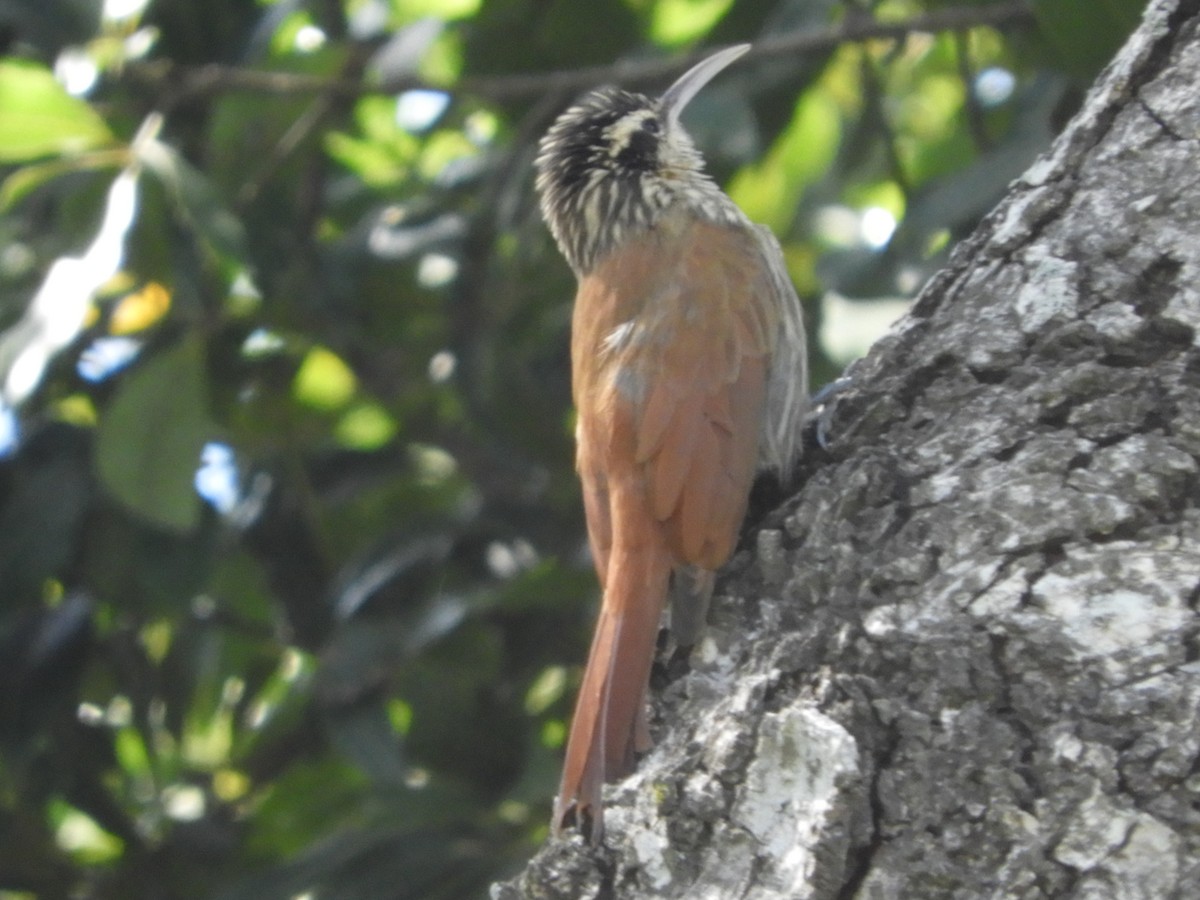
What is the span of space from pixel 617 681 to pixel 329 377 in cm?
303

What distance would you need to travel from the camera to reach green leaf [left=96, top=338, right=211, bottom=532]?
3967mm

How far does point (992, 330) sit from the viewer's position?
8.91ft

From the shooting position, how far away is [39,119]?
13.9ft

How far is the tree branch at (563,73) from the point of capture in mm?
4266

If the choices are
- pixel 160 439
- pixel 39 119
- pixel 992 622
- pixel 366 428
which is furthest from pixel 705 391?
pixel 366 428

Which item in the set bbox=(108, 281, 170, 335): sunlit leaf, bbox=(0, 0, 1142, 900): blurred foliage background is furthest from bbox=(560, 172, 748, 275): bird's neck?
bbox=(108, 281, 170, 335): sunlit leaf

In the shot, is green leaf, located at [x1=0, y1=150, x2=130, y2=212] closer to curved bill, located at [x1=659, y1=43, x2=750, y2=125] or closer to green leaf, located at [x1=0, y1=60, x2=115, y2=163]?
green leaf, located at [x1=0, y1=60, x2=115, y2=163]

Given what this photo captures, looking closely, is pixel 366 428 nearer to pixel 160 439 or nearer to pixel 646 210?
pixel 160 439

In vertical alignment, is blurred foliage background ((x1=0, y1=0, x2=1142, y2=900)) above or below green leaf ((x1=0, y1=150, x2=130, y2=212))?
below

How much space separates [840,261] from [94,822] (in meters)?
2.82

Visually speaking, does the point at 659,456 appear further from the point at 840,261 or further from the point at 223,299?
the point at 223,299

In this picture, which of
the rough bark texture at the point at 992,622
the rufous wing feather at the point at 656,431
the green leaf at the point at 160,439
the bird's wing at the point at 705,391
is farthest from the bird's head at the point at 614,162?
the rough bark texture at the point at 992,622

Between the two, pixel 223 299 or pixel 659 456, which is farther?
pixel 223 299

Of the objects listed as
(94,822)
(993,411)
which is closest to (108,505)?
(94,822)
